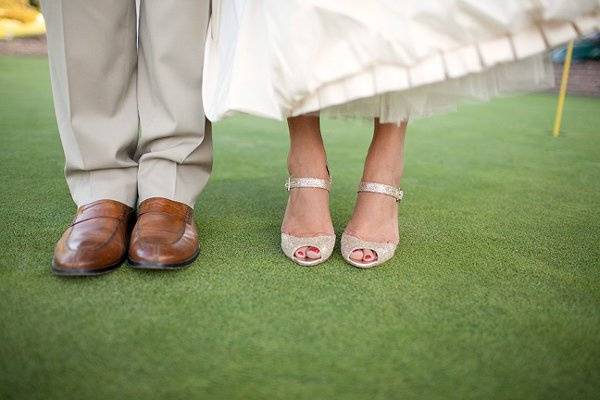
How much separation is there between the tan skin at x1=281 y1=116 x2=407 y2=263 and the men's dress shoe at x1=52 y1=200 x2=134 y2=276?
32cm

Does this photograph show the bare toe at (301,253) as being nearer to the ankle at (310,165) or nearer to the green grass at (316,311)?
the green grass at (316,311)

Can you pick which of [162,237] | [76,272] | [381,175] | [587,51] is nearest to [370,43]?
[381,175]

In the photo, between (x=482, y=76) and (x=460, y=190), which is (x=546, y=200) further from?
(x=482, y=76)

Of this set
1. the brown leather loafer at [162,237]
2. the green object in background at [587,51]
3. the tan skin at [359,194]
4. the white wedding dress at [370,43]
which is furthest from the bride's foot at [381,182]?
the green object in background at [587,51]

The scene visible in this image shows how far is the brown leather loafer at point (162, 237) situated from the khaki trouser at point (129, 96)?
0.16 ft

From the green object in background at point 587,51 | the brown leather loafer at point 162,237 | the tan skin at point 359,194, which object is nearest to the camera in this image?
the brown leather loafer at point 162,237

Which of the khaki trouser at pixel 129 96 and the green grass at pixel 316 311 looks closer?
the green grass at pixel 316 311

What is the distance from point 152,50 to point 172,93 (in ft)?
0.30

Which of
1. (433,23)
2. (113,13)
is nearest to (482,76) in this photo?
(433,23)

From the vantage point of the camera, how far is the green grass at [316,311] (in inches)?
24.8

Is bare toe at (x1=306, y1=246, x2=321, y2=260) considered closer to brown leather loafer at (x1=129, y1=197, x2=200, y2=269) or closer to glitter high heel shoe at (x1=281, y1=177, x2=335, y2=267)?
glitter high heel shoe at (x1=281, y1=177, x2=335, y2=267)

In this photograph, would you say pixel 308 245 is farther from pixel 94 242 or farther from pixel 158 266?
pixel 94 242

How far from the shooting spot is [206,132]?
1.12 m

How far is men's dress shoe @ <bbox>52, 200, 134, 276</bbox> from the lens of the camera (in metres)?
0.87
